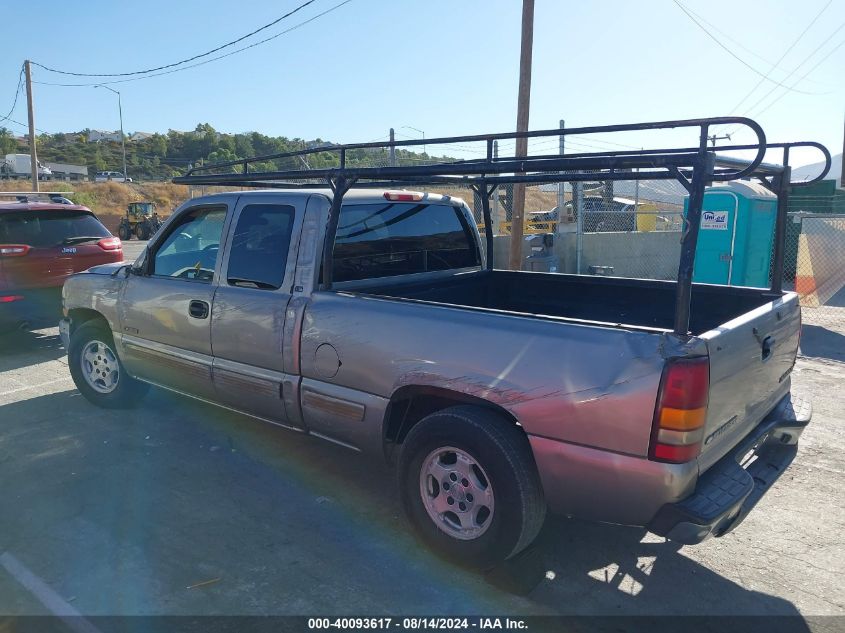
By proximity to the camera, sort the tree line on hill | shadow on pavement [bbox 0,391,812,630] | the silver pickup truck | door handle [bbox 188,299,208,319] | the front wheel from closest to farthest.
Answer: the silver pickup truck → shadow on pavement [bbox 0,391,812,630] → door handle [bbox 188,299,208,319] → the front wheel → the tree line on hill

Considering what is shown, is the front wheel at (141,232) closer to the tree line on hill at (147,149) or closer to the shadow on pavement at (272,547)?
the tree line on hill at (147,149)

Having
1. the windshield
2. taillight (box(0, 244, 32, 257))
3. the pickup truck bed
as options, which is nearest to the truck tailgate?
the pickup truck bed

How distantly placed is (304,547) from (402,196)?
239 centimetres

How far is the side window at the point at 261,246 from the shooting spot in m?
4.10

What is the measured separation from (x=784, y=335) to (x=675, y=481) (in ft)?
4.63

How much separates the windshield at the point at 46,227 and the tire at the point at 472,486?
6.64 m

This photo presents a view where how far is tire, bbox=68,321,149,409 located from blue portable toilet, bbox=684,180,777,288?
7647mm

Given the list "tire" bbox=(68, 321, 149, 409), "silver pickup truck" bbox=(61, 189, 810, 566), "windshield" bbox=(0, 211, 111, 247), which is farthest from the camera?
"windshield" bbox=(0, 211, 111, 247)

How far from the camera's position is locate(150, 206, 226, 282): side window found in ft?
15.1

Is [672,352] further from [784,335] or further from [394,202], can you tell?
[394,202]

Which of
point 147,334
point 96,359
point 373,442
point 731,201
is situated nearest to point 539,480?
point 373,442

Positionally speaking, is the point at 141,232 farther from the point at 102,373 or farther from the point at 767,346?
the point at 767,346

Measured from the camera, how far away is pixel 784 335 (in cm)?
353

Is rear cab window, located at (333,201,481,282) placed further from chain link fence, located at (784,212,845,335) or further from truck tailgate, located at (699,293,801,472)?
chain link fence, located at (784,212,845,335)
